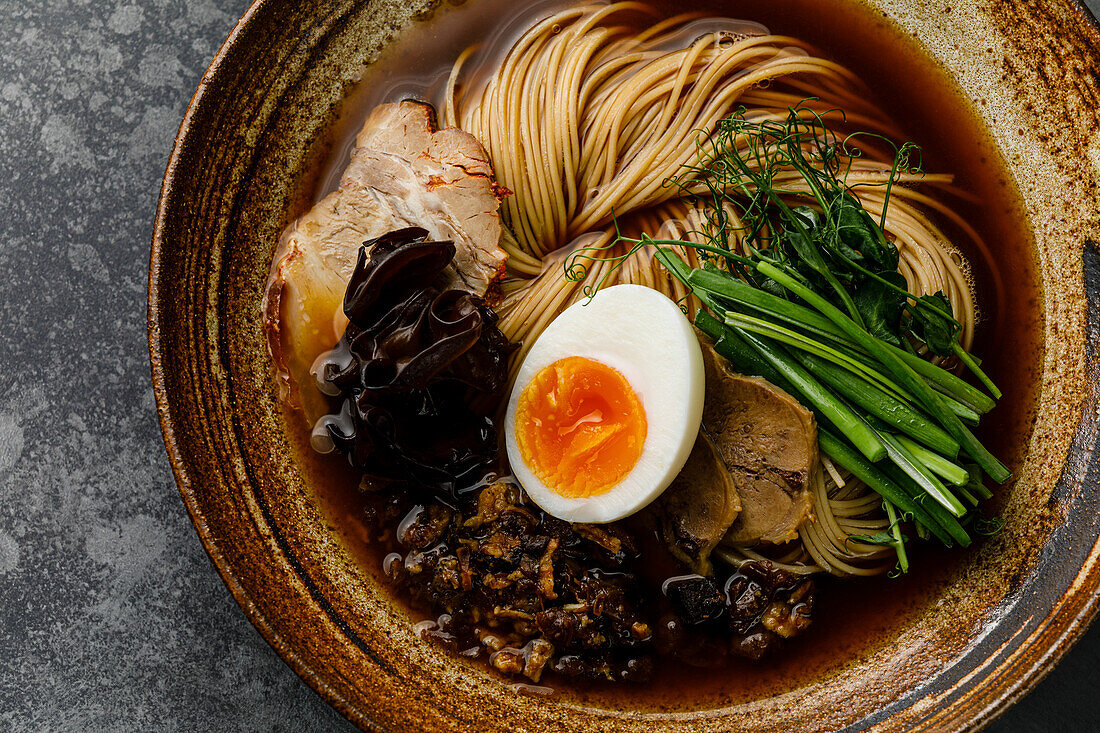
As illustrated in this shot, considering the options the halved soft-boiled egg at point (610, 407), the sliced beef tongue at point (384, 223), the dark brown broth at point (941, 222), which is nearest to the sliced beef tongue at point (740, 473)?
the halved soft-boiled egg at point (610, 407)

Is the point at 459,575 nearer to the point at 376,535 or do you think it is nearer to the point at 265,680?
the point at 376,535

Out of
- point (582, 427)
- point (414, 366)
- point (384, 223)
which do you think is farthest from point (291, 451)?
point (582, 427)

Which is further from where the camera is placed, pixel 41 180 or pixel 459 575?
pixel 41 180

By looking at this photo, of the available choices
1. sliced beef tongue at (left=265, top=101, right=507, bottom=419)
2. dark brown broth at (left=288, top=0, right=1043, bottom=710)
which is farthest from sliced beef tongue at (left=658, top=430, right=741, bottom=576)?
sliced beef tongue at (left=265, top=101, right=507, bottom=419)

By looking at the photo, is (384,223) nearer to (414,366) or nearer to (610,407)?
(414,366)

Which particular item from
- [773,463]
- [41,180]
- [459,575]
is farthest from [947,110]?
[41,180]

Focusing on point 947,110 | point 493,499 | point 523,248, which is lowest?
point 493,499
